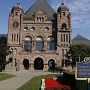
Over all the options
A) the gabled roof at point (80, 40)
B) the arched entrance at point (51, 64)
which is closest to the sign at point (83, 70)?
the arched entrance at point (51, 64)

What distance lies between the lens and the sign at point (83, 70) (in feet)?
46.1

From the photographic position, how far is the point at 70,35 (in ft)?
250

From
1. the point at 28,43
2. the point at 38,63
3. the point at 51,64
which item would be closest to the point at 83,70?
the point at 51,64

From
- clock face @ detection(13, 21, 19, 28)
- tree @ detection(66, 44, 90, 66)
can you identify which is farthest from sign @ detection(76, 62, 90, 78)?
clock face @ detection(13, 21, 19, 28)

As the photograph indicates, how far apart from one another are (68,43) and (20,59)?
56.4 ft

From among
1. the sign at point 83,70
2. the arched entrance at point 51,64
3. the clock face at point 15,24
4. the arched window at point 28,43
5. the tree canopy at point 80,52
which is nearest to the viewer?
the sign at point 83,70

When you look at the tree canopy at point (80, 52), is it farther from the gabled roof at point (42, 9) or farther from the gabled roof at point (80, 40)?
the gabled roof at point (80, 40)

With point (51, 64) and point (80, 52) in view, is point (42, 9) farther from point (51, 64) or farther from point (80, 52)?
point (80, 52)

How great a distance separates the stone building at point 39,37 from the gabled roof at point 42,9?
368 millimetres

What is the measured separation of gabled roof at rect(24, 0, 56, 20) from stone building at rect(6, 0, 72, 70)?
1.21 feet

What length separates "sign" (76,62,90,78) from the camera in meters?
14.0

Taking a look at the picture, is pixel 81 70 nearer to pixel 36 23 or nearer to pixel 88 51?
pixel 88 51

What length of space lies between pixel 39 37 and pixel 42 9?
12180mm

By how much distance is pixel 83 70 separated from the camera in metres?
14.2
